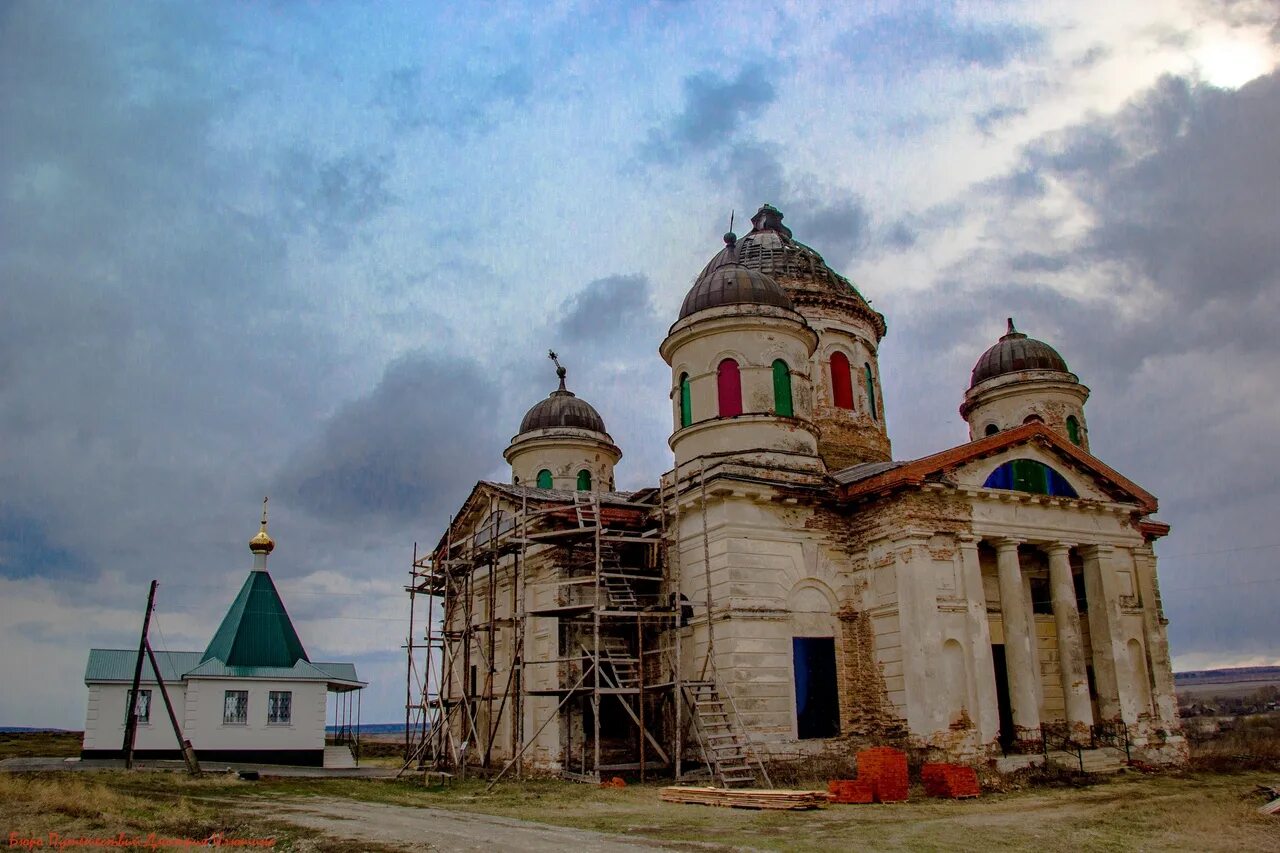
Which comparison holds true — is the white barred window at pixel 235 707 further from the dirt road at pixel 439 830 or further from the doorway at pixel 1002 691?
the doorway at pixel 1002 691

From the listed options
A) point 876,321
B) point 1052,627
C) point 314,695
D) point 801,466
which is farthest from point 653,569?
point 314,695

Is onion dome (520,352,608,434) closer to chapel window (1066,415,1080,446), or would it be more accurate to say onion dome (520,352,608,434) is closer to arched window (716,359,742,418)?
arched window (716,359,742,418)

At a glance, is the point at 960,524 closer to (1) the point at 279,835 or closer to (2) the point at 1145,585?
(2) the point at 1145,585

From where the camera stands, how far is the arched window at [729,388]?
22.3 metres

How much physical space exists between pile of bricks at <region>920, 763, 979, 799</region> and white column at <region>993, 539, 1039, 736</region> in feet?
11.5

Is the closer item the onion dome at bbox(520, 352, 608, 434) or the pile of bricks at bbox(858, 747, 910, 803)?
the pile of bricks at bbox(858, 747, 910, 803)

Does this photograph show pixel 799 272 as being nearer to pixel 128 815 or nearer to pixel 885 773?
pixel 885 773

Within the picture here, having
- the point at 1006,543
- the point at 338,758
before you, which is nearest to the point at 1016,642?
the point at 1006,543

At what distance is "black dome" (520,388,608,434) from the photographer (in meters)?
32.0

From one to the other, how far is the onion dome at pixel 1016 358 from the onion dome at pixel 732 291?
30.7 feet

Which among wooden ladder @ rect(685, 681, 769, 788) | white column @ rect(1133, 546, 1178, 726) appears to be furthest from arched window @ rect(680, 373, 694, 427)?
white column @ rect(1133, 546, 1178, 726)

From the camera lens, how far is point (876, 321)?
29172 mm

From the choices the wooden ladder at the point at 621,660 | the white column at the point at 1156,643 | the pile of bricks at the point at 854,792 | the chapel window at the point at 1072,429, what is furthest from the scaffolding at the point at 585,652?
the chapel window at the point at 1072,429

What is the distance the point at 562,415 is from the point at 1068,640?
16464mm
